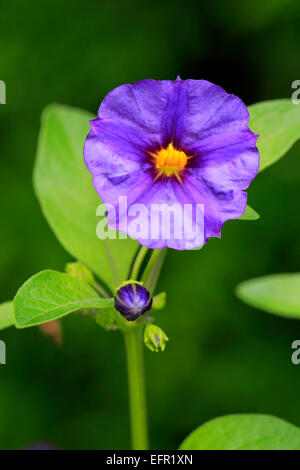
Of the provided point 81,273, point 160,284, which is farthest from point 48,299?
point 160,284

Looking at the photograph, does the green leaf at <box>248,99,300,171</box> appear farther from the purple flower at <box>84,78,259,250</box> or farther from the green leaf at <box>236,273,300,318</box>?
the green leaf at <box>236,273,300,318</box>

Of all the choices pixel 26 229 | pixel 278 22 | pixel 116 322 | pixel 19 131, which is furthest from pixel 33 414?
pixel 278 22

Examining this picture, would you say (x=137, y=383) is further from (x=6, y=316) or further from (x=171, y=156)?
(x=171, y=156)

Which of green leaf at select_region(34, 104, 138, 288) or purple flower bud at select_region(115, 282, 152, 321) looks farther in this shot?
green leaf at select_region(34, 104, 138, 288)

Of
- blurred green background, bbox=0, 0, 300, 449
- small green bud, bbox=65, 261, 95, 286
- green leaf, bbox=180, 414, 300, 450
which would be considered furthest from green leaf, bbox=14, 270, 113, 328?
blurred green background, bbox=0, 0, 300, 449

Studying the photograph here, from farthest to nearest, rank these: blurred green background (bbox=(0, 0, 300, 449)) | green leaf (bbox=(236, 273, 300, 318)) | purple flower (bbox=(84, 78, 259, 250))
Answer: blurred green background (bbox=(0, 0, 300, 449)) → purple flower (bbox=(84, 78, 259, 250)) → green leaf (bbox=(236, 273, 300, 318))

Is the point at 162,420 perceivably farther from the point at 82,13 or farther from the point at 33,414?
the point at 82,13

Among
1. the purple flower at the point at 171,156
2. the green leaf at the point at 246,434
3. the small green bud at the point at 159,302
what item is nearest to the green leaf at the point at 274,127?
the purple flower at the point at 171,156
